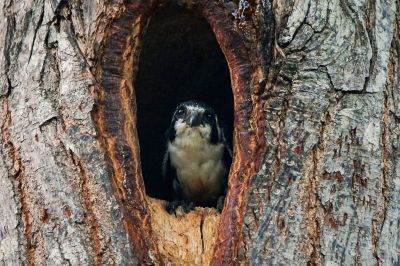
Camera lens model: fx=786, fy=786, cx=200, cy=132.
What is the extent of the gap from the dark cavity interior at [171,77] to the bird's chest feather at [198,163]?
292mm

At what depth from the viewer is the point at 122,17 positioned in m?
4.93

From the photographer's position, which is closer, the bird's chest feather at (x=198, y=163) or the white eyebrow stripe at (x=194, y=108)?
the white eyebrow stripe at (x=194, y=108)

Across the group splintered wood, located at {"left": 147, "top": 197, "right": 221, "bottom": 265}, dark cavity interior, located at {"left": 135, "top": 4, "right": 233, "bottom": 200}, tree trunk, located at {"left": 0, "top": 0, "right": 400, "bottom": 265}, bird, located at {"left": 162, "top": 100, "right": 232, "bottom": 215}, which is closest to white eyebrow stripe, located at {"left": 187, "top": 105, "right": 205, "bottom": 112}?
bird, located at {"left": 162, "top": 100, "right": 232, "bottom": 215}

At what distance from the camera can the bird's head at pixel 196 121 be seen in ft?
22.1

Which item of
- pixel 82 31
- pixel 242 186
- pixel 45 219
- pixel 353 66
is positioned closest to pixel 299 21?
pixel 353 66

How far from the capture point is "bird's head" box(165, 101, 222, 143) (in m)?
6.74

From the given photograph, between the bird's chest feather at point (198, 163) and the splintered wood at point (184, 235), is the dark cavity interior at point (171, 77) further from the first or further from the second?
the splintered wood at point (184, 235)

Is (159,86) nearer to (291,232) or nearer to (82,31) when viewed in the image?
(82,31)

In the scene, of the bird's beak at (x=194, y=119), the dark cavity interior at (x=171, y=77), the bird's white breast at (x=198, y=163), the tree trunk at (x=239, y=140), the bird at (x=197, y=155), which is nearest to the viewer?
the tree trunk at (x=239, y=140)

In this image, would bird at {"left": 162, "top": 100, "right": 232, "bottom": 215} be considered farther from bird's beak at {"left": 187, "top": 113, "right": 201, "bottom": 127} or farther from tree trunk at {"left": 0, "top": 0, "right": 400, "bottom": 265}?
tree trunk at {"left": 0, "top": 0, "right": 400, "bottom": 265}

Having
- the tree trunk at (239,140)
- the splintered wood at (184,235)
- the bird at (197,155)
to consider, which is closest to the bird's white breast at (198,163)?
the bird at (197,155)

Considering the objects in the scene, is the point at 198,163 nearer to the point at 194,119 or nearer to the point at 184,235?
the point at 194,119

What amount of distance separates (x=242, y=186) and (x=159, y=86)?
2.64 m

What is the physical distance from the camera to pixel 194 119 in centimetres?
673
